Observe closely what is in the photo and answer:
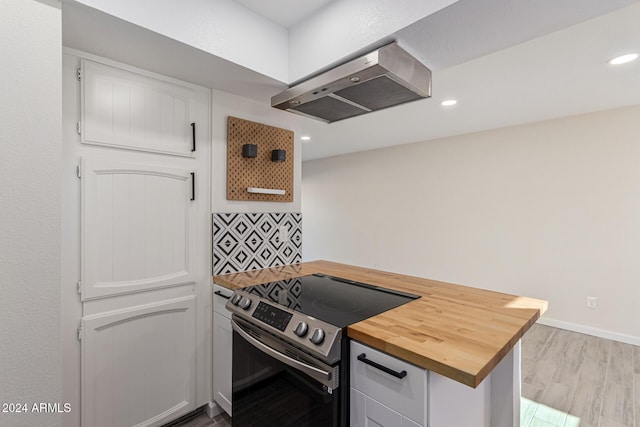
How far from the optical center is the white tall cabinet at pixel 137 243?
1.46 m

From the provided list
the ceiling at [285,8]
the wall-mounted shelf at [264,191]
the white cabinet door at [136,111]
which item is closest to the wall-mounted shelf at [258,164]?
the wall-mounted shelf at [264,191]

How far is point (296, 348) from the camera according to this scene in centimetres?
119

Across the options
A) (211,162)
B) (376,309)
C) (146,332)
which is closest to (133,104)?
(211,162)

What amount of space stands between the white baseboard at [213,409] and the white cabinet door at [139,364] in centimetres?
11

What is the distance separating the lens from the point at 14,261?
3.32ft

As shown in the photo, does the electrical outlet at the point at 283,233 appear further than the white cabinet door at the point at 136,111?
Yes

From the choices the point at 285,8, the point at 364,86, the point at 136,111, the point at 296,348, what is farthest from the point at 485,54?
the point at 136,111

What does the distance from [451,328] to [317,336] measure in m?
0.50

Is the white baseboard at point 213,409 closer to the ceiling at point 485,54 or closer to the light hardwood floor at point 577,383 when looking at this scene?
the light hardwood floor at point 577,383

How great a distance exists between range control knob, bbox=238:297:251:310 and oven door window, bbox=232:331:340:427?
7.0 inches

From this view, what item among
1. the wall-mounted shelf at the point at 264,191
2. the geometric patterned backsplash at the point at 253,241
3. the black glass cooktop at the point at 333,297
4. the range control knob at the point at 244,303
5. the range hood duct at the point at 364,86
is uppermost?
the range hood duct at the point at 364,86

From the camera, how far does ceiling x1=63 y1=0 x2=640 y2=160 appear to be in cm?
117

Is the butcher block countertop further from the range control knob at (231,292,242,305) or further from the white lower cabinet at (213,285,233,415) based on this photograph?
the white lower cabinet at (213,285,233,415)

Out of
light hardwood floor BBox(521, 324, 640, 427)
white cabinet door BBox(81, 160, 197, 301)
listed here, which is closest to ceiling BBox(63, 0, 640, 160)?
white cabinet door BBox(81, 160, 197, 301)
